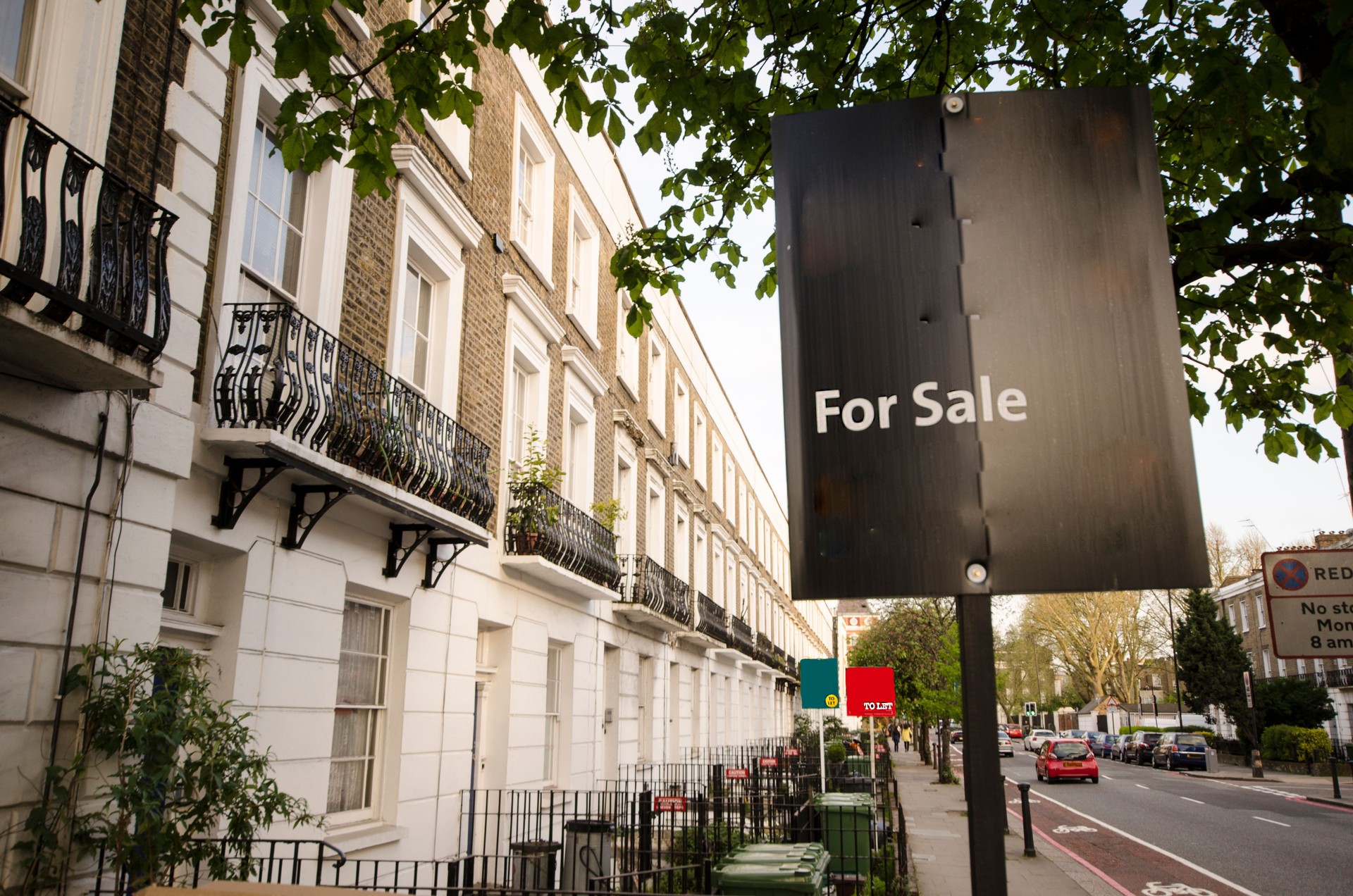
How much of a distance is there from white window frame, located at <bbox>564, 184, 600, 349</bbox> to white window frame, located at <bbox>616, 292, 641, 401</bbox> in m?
1.24

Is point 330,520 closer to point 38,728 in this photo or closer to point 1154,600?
point 38,728

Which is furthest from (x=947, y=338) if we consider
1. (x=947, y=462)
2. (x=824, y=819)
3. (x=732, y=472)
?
(x=732, y=472)

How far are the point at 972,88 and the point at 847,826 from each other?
8.37 m

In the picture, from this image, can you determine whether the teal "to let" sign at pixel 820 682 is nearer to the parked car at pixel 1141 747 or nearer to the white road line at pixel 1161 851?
the white road line at pixel 1161 851

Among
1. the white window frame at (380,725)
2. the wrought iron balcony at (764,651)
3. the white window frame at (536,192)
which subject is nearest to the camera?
the white window frame at (380,725)

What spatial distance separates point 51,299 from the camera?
4.77 metres

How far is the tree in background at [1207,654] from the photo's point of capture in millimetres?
51406

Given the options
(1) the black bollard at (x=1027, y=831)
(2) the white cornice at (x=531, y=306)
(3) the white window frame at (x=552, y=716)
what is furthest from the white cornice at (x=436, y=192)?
(1) the black bollard at (x=1027, y=831)

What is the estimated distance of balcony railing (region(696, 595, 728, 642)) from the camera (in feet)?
75.1

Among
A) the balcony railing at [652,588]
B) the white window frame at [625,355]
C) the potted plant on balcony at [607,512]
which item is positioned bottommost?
the balcony railing at [652,588]

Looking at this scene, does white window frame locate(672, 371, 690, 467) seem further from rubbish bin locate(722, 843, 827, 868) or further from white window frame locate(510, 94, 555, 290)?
rubbish bin locate(722, 843, 827, 868)

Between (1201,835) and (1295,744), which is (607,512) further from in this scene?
(1295,744)

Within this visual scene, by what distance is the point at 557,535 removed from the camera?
12.8m

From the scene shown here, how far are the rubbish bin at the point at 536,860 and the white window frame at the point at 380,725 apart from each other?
135 cm
